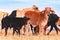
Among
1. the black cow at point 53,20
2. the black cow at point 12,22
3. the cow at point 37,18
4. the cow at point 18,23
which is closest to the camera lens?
the cow at point 18,23

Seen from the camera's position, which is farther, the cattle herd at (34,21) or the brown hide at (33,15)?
the brown hide at (33,15)

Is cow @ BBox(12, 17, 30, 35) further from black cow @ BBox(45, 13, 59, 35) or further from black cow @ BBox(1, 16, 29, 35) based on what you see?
black cow @ BBox(45, 13, 59, 35)

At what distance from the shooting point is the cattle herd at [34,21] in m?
18.3

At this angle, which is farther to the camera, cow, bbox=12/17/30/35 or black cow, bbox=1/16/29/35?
black cow, bbox=1/16/29/35

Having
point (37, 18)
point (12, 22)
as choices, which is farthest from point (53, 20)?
point (12, 22)

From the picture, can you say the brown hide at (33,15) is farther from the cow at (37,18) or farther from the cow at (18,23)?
the cow at (18,23)

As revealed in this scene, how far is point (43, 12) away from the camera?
20.0 m

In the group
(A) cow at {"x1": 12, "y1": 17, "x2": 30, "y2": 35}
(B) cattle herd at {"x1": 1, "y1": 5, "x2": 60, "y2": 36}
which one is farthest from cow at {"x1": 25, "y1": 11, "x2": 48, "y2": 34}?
(A) cow at {"x1": 12, "y1": 17, "x2": 30, "y2": 35}

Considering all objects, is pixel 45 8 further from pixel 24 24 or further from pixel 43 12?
pixel 24 24

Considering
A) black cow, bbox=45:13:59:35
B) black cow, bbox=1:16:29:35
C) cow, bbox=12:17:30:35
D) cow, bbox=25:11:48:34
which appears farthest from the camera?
black cow, bbox=45:13:59:35

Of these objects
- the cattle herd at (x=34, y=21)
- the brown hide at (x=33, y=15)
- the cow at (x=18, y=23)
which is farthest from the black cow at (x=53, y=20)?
the cow at (x=18, y=23)

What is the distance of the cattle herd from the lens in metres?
18.3

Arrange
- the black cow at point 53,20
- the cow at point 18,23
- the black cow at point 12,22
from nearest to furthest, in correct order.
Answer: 1. the cow at point 18,23
2. the black cow at point 12,22
3. the black cow at point 53,20

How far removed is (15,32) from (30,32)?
0.86 meters
